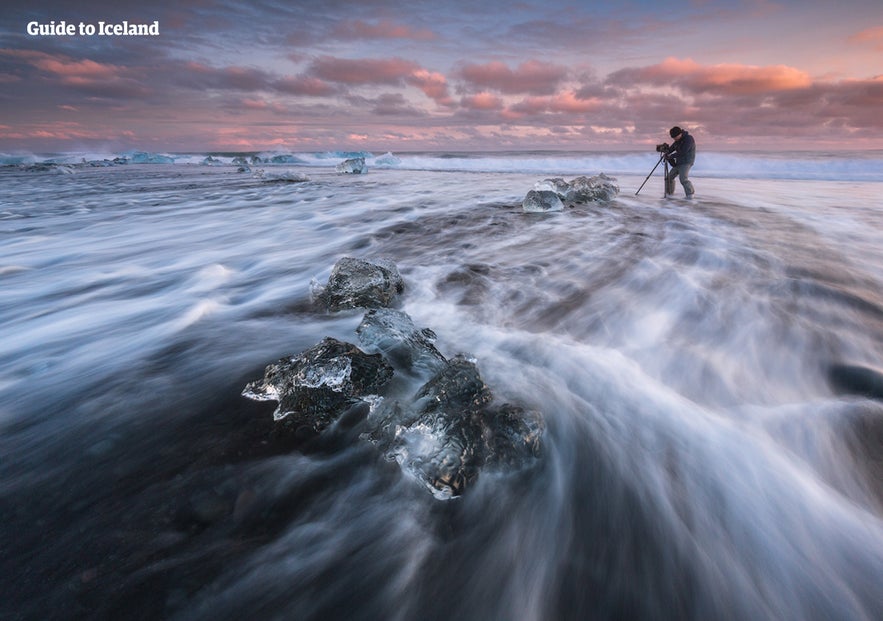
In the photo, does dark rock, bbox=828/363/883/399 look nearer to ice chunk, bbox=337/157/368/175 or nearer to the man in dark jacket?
the man in dark jacket

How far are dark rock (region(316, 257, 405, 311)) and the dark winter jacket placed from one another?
40.6ft

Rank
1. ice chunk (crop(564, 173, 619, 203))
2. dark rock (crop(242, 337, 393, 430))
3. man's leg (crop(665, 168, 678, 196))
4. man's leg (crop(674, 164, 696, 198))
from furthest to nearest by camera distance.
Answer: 1. man's leg (crop(665, 168, 678, 196))
2. man's leg (crop(674, 164, 696, 198))
3. ice chunk (crop(564, 173, 619, 203))
4. dark rock (crop(242, 337, 393, 430))

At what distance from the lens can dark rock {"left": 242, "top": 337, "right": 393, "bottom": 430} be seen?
2.36 m

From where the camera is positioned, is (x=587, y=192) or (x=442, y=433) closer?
(x=442, y=433)

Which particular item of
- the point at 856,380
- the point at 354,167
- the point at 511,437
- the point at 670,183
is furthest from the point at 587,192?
the point at 354,167

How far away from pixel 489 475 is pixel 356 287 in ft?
8.69

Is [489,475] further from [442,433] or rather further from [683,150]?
[683,150]

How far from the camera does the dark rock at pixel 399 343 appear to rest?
2787 mm

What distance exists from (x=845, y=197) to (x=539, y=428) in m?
17.2

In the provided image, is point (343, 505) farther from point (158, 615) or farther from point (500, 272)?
point (500, 272)

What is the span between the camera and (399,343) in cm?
291

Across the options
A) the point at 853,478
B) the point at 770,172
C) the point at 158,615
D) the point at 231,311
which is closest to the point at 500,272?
the point at 231,311

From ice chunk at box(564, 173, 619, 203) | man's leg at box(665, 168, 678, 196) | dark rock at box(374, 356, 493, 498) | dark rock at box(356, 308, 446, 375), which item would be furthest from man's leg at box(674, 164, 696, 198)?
dark rock at box(374, 356, 493, 498)

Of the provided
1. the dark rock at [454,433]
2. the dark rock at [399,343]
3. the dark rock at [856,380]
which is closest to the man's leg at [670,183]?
the dark rock at [856,380]
